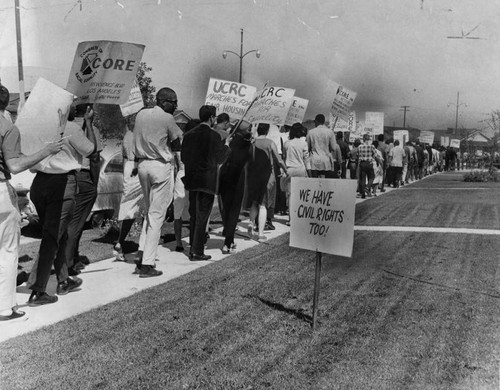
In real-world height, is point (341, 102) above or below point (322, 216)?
above

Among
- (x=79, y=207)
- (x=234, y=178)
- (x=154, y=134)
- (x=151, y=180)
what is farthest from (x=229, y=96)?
(x=79, y=207)

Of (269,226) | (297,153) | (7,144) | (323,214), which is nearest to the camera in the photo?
(7,144)

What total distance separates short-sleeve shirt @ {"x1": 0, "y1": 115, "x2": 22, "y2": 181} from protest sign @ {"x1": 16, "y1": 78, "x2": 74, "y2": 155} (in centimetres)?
18

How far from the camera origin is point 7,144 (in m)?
4.45

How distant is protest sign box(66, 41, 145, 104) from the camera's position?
5.81 m

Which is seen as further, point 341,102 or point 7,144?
point 341,102

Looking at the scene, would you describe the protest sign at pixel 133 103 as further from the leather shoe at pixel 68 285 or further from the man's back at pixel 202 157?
the leather shoe at pixel 68 285

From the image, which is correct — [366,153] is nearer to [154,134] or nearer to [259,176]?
[259,176]

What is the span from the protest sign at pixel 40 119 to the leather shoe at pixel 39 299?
135 centimetres

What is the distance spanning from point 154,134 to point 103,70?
Result: 86 centimetres

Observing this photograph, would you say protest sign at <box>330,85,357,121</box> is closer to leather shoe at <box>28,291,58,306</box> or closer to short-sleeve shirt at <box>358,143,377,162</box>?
short-sleeve shirt at <box>358,143,377,162</box>

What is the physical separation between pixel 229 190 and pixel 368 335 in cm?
401

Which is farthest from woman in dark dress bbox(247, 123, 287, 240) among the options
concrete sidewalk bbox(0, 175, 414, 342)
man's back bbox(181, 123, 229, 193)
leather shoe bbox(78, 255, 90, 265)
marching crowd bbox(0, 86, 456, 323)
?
leather shoe bbox(78, 255, 90, 265)

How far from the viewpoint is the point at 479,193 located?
58.4ft
